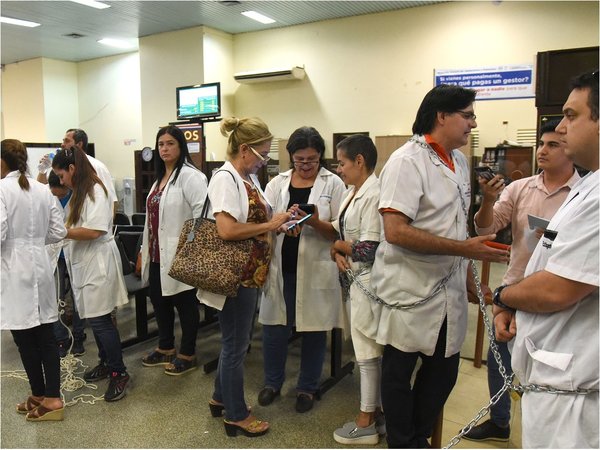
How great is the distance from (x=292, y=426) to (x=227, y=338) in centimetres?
66

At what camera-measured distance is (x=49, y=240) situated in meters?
2.41

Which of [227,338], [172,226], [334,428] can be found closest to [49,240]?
[172,226]

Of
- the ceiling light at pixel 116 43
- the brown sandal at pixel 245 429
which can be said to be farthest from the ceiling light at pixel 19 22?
the brown sandal at pixel 245 429

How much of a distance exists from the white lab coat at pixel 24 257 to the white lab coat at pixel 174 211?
667 mm

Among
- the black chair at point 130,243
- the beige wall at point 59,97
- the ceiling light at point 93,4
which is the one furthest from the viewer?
the beige wall at point 59,97

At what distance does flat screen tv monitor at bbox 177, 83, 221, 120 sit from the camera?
18.8ft

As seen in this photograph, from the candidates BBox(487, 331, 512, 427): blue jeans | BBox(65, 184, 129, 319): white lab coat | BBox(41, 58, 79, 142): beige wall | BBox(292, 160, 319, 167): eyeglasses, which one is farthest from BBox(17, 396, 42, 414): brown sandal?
BBox(41, 58, 79, 142): beige wall

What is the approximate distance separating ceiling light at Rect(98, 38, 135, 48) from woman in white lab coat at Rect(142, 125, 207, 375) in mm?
6352

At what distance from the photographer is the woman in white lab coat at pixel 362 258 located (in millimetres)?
2037

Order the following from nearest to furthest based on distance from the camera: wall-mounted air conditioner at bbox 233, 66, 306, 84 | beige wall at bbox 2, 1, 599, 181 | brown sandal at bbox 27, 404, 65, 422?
brown sandal at bbox 27, 404, 65, 422 → beige wall at bbox 2, 1, 599, 181 → wall-mounted air conditioner at bbox 233, 66, 306, 84

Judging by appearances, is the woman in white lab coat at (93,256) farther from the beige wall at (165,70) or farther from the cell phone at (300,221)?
the beige wall at (165,70)

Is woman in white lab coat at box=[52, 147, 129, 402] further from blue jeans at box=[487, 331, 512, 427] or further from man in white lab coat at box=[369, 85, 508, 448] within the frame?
blue jeans at box=[487, 331, 512, 427]

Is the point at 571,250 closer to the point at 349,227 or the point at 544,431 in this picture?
the point at 544,431

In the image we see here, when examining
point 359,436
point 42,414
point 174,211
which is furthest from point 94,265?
point 359,436
